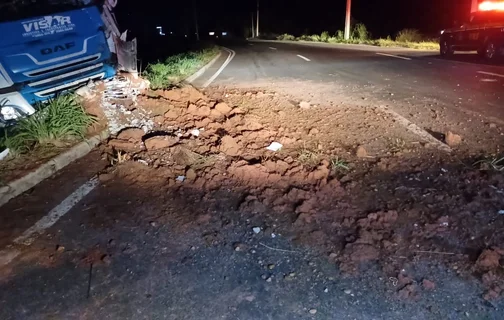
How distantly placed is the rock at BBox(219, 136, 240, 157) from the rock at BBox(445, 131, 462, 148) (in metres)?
2.85

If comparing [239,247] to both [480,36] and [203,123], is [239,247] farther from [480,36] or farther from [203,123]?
[480,36]

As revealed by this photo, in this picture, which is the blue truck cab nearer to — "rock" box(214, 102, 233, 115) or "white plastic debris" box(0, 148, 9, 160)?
"white plastic debris" box(0, 148, 9, 160)

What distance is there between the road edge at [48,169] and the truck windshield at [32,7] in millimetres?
2802

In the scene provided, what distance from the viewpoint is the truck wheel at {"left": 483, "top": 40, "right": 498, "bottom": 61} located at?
13.8 metres

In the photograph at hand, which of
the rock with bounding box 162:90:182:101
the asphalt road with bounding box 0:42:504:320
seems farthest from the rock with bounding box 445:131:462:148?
the rock with bounding box 162:90:182:101

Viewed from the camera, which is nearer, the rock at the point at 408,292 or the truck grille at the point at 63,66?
the rock at the point at 408,292

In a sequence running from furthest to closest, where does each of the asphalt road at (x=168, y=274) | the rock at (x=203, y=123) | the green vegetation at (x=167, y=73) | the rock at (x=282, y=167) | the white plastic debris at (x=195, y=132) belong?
the green vegetation at (x=167, y=73), the rock at (x=203, y=123), the white plastic debris at (x=195, y=132), the rock at (x=282, y=167), the asphalt road at (x=168, y=274)

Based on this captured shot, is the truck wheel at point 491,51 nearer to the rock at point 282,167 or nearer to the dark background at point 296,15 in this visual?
the dark background at point 296,15

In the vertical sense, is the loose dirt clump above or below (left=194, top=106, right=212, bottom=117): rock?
below

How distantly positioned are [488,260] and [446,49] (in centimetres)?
1622

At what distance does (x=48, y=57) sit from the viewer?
273 inches

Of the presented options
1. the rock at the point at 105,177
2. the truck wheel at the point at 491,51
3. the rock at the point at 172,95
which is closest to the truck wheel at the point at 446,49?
the truck wheel at the point at 491,51

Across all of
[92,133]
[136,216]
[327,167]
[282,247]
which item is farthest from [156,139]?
[282,247]

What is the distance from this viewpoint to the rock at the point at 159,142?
18.6 ft
